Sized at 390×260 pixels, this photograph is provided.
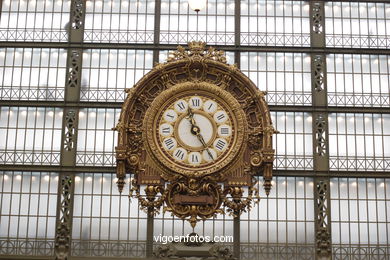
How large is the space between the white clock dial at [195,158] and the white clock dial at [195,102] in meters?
1.72

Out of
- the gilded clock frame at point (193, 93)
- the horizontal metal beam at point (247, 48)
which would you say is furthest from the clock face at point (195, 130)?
the horizontal metal beam at point (247, 48)

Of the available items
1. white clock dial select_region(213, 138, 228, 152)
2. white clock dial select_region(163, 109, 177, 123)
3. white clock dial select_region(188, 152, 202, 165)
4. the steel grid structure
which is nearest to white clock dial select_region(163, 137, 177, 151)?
white clock dial select_region(188, 152, 202, 165)

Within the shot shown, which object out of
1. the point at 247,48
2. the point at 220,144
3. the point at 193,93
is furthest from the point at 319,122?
the point at 193,93

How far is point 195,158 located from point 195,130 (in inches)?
38.9

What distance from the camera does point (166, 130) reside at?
98.6ft

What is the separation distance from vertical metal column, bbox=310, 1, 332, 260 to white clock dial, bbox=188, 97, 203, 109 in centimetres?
750

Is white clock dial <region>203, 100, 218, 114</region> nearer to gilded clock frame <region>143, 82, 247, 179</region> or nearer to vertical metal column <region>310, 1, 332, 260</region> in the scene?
gilded clock frame <region>143, 82, 247, 179</region>

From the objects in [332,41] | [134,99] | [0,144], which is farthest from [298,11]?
[0,144]

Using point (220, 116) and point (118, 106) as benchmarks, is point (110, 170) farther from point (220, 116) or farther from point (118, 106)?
point (220, 116)

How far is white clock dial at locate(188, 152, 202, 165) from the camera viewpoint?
29.9 m

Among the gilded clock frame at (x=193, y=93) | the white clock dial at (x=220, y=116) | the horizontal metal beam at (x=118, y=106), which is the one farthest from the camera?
the horizontal metal beam at (x=118, y=106)

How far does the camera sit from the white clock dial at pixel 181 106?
30.2m

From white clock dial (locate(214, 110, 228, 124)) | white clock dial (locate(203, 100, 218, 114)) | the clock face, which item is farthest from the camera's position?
white clock dial (locate(203, 100, 218, 114))

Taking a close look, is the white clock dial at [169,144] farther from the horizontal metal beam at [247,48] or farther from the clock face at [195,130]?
the horizontal metal beam at [247,48]
